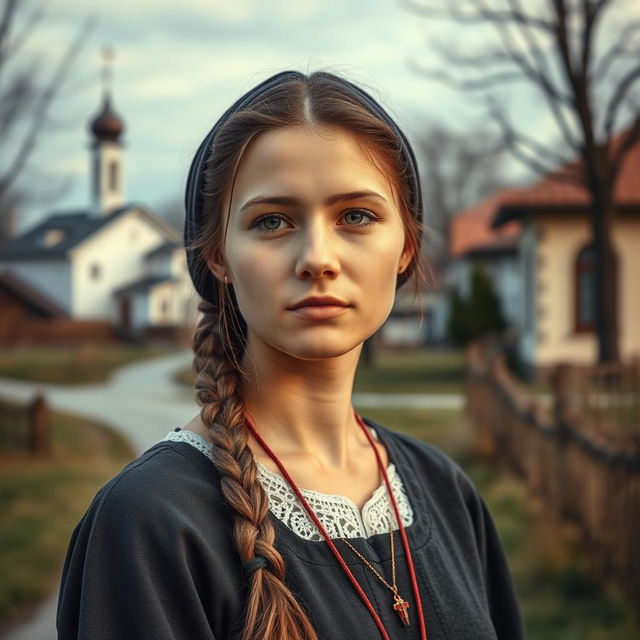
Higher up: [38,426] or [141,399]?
[38,426]

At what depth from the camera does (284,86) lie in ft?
4.88

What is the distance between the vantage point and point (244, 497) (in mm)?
1353

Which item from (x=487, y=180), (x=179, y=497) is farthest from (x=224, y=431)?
(x=487, y=180)

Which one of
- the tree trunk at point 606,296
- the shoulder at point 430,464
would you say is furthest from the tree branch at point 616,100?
the shoulder at point 430,464

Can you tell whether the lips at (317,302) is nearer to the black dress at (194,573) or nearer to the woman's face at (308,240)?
the woman's face at (308,240)

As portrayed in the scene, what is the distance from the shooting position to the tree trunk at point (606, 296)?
14016mm

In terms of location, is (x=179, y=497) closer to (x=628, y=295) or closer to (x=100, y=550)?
(x=100, y=550)

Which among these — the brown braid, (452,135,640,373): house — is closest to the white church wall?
the brown braid

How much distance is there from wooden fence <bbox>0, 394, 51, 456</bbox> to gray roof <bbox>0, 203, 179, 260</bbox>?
283 cm

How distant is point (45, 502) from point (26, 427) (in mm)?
2918

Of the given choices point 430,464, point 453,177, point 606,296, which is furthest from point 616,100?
point 453,177

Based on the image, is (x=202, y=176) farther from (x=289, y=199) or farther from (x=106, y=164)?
(x=106, y=164)

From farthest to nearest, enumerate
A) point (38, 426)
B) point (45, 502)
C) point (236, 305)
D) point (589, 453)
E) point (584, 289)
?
point (584, 289)
point (38, 426)
point (45, 502)
point (589, 453)
point (236, 305)

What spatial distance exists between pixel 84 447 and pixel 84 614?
9.08 metres
